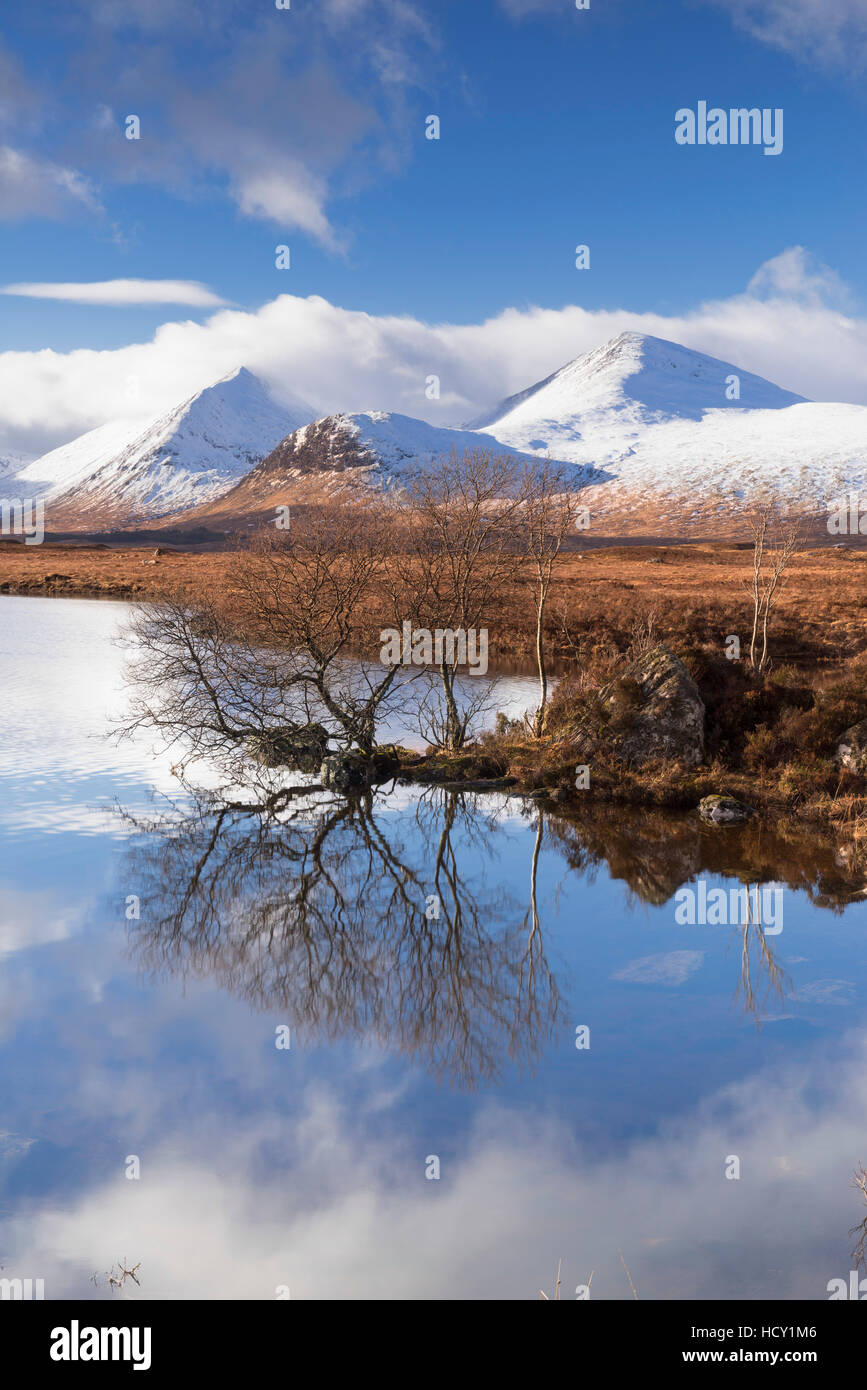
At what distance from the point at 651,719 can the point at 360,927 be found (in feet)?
33.2

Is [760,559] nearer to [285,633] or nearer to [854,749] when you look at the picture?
[854,749]

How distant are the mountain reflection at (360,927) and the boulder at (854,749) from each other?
23.5 ft

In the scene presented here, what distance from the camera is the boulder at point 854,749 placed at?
70.7 feet

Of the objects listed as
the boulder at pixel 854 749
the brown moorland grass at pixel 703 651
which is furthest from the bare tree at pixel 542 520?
the boulder at pixel 854 749

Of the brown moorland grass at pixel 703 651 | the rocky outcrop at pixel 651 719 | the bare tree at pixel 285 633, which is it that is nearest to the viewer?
the brown moorland grass at pixel 703 651

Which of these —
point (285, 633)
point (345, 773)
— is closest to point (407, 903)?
point (345, 773)

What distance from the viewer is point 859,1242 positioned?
846 cm

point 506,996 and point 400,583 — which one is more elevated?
point 400,583

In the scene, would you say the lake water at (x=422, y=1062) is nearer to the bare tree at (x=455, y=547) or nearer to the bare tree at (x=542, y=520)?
the bare tree at (x=455, y=547)

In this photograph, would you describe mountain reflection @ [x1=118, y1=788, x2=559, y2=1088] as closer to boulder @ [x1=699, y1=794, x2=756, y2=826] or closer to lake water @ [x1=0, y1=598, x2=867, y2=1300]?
lake water @ [x1=0, y1=598, x2=867, y2=1300]

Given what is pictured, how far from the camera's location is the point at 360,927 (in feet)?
51.0

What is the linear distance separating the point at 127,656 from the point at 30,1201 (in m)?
36.8
